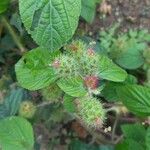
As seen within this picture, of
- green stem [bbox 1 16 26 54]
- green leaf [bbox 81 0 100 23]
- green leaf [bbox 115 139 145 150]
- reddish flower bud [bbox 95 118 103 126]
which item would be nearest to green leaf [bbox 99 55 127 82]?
reddish flower bud [bbox 95 118 103 126]

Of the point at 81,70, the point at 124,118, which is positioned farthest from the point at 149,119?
the point at 81,70

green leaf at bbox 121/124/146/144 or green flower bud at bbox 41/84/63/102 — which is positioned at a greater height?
green flower bud at bbox 41/84/63/102

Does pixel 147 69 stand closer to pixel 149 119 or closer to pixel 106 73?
pixel 149 119

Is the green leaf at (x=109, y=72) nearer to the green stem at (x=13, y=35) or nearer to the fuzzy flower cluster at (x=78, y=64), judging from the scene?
the fuzzy flower cluster at (x=78, y=64)

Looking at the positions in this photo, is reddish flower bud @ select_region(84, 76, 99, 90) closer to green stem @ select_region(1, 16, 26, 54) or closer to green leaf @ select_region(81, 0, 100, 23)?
green leaf @ select_region(81, 0, 100, 23)

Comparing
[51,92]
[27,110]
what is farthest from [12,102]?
[51,92]

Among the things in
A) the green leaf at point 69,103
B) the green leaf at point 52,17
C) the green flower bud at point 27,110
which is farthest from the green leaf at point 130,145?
the green leaf at point 52,17
